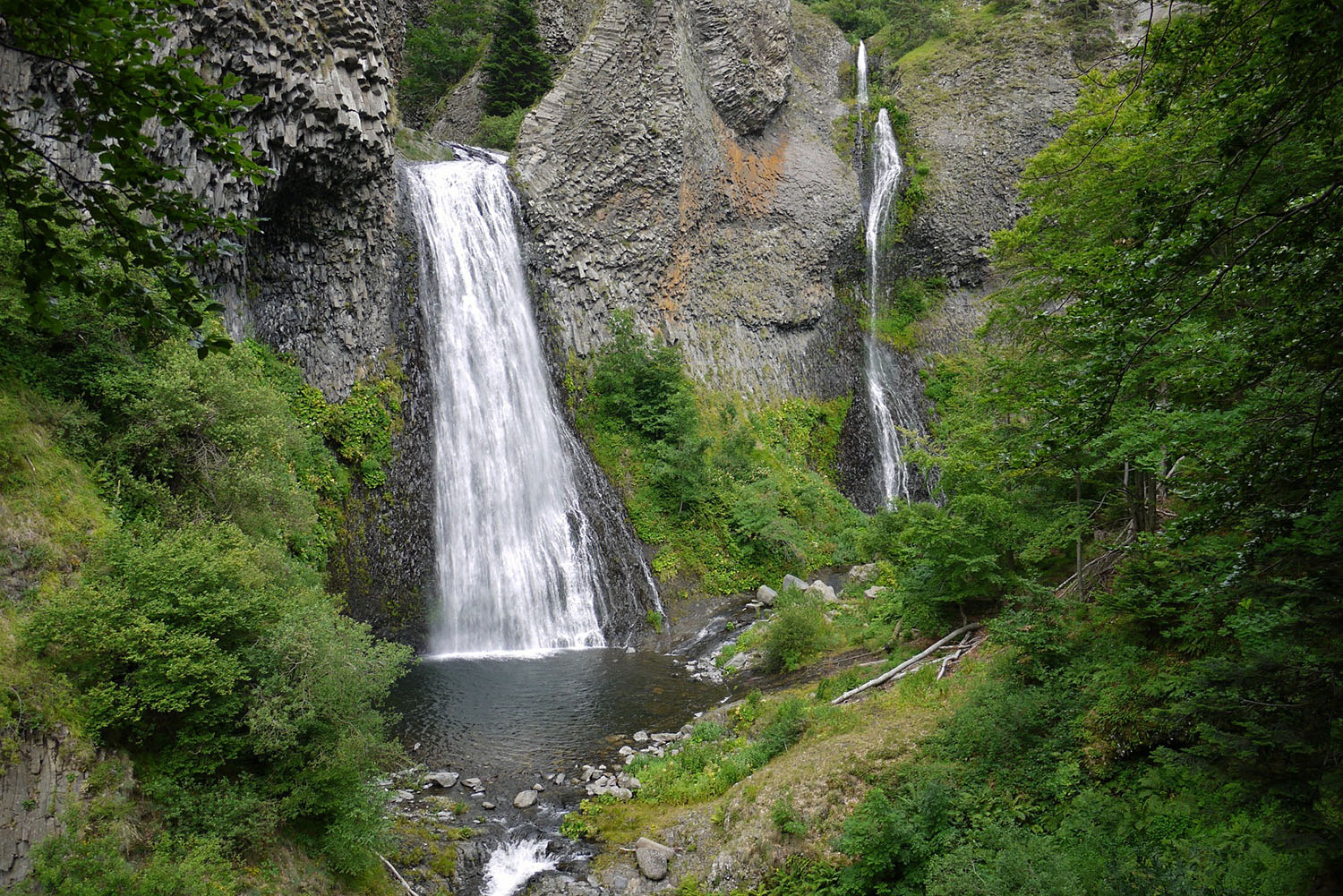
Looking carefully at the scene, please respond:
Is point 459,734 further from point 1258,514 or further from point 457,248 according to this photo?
point 457,248

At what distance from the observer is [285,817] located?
6605 mm

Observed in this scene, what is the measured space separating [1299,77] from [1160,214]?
32.1 inches

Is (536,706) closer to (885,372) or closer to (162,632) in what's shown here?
(162,632)

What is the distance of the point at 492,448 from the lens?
1923 centimetres

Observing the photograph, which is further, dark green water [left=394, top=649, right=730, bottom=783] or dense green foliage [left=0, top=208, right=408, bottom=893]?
dark green water [left=394, top=649, right=730, bottom=783]

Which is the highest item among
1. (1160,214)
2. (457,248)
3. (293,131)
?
(293,131)

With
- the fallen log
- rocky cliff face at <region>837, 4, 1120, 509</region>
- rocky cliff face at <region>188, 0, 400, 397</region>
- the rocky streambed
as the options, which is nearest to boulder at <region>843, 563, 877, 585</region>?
the rocky streambed

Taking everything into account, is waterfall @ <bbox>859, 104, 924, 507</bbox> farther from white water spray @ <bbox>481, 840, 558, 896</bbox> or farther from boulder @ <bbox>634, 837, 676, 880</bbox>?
white water spray @ <bbox>481, 840, 558, 896</bbox>

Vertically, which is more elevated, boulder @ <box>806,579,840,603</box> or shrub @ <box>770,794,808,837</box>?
shrub @ <box>770,794,808,837</box>

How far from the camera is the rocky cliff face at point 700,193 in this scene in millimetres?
23391

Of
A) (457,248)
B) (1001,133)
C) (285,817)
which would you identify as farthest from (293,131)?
(1001,133)

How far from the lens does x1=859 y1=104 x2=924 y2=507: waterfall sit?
28797 millimetres

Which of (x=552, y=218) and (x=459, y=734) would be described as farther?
(x=552, y=218)

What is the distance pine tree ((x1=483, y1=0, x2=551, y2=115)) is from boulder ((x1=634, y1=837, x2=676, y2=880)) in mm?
26494
